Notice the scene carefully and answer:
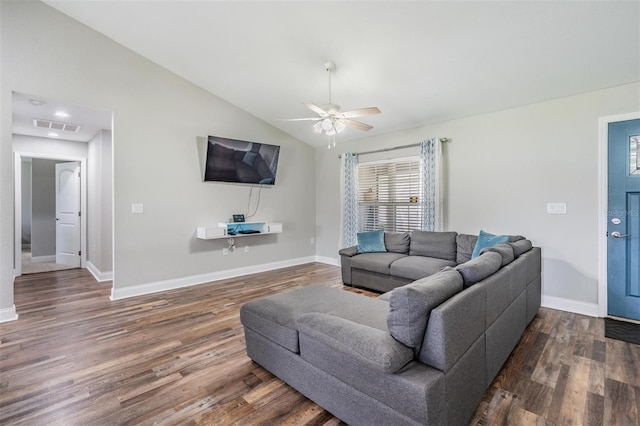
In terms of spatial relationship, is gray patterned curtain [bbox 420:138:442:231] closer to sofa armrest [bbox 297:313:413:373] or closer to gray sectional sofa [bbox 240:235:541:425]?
gray sectional sofa [bbox 240:235:541:425]

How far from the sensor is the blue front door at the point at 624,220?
3.13 m

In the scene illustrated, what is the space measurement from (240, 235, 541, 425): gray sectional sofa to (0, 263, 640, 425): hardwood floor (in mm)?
172

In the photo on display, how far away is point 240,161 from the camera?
5043 millimetres

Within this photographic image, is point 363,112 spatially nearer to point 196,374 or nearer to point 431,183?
point 431,183

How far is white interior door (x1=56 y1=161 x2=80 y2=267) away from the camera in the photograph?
5883mm

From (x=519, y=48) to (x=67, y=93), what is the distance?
506 centimetres

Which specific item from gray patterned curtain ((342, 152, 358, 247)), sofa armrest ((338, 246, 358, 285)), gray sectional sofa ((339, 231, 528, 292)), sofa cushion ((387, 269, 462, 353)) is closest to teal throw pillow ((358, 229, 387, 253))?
gray sectional sofa ((339, 231, 528, 292))

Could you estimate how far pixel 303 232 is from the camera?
634 centimetres

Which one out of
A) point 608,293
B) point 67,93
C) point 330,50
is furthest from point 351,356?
point 67,93

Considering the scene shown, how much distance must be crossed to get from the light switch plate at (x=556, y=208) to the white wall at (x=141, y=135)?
4.31 metres

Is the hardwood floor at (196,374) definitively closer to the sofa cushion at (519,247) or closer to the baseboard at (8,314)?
the baseboard at (8,314)

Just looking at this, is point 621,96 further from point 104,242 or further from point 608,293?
point 104,242

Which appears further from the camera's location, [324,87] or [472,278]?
[324,87]

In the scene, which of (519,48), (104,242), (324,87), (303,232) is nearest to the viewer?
(519,48)
